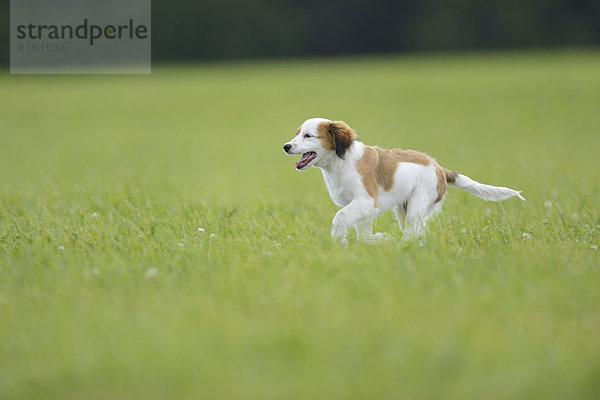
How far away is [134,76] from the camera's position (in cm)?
4047

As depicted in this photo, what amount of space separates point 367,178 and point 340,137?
45 cm

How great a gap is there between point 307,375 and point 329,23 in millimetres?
56966

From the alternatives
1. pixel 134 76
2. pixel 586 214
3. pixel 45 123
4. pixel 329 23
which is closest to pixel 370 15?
pixel 329 23

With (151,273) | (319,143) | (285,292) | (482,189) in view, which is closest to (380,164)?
(319,143)

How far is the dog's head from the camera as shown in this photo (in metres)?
5.35

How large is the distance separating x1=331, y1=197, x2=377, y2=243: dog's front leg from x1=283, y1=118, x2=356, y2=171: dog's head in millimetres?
471

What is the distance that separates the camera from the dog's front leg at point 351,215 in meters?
5.14

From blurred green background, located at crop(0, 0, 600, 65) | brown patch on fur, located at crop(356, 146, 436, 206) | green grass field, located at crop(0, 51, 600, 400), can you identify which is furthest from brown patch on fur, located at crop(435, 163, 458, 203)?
blurred green background, located at crop(0, 0, 600, 65)

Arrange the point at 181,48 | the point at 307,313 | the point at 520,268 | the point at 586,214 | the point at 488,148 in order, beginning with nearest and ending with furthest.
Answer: the point at 307,313 < the point at 520,268 < the point at 586,214 < the point at 488,148 < the point at 181,48

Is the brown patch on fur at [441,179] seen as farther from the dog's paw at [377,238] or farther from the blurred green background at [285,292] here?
the dog's paw at [377,238]

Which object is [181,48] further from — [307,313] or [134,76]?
[307,313]

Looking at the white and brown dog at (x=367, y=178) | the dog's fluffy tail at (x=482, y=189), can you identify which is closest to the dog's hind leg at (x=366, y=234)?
the white and brown dog at (x=367, y=178)

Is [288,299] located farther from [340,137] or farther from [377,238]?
[340,137]

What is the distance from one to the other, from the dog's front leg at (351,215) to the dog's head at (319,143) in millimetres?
471
